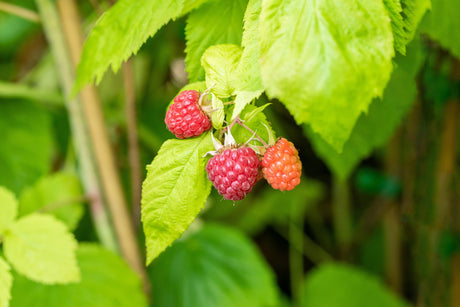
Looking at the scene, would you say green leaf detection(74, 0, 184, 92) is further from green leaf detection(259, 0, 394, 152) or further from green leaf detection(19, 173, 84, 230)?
green leaf detection(19, 173, 84, 230)

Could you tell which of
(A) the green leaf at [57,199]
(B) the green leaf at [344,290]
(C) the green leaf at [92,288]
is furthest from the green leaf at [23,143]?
(B) the green leaf at [344,290]

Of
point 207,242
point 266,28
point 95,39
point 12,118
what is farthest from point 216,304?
point 266,28

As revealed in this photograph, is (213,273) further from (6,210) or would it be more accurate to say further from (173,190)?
(173,190)

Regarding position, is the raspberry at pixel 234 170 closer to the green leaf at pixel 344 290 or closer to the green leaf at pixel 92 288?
the green leaf at pixel 92 288

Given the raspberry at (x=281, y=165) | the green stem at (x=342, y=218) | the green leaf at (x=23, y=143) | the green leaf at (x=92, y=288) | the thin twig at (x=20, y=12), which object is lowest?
the green stem at (x=342, y=218)

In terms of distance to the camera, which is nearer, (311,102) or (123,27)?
(311,102)

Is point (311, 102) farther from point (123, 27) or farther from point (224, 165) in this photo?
point (123, 27)
